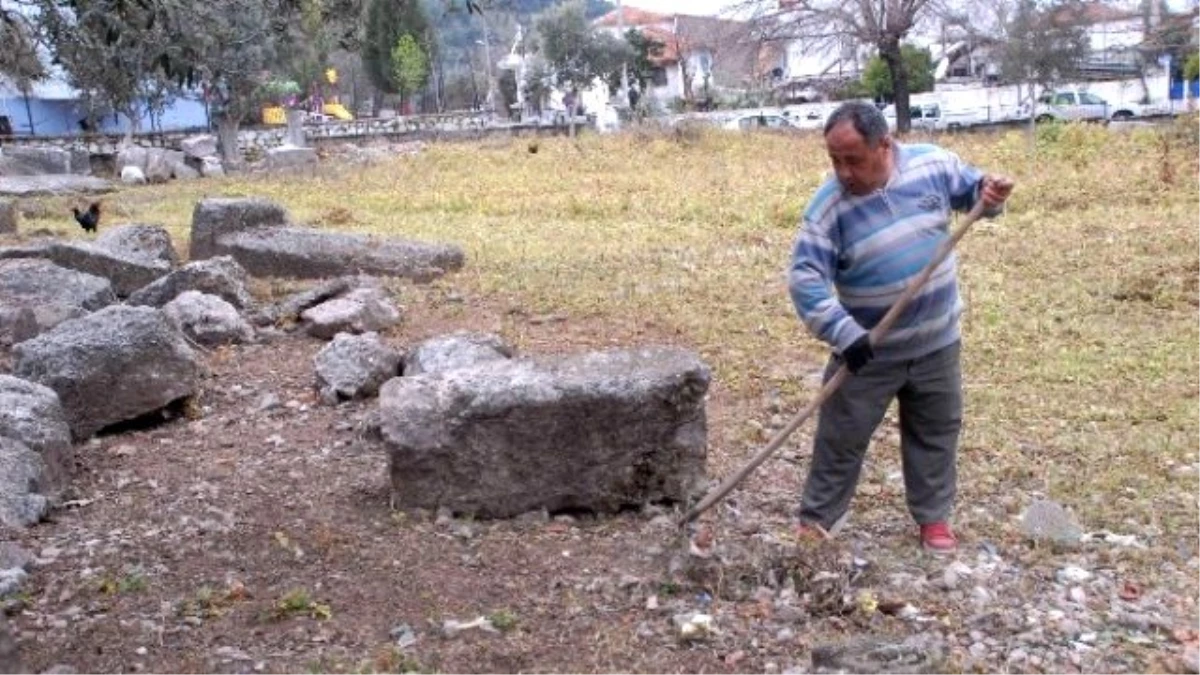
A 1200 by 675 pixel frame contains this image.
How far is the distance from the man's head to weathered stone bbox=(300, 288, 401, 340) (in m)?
4.38

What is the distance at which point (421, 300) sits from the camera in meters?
8.89

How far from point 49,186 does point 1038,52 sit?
31285 mm

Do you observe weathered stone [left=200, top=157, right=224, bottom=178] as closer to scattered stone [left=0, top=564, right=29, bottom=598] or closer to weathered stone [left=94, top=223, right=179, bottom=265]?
weathered stone [left=94, top=223, right=179, bottom=265]

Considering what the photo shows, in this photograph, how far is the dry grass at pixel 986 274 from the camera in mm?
5402

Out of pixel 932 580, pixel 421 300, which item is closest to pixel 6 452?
pixel 932 580

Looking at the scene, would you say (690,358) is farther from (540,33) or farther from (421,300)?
(540,33)

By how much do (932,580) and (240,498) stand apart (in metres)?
2.55

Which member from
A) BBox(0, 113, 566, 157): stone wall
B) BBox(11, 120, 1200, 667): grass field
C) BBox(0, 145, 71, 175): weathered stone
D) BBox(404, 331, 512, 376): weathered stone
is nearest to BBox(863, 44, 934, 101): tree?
BBox(0, 113, 566, 157): stone wall

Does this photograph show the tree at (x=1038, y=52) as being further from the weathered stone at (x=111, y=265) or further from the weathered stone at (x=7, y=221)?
the weathered stone at (x=111, y=265)

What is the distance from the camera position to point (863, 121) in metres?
3.69

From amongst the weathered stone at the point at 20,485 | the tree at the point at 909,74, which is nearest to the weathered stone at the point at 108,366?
the weathered stone at the point at 20,485

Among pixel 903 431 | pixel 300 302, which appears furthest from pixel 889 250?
pixel 300 302

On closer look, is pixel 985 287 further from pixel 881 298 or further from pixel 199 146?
pixel 199 146

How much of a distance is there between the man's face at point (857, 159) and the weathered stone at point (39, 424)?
3.19m
